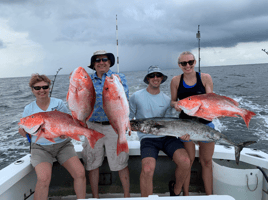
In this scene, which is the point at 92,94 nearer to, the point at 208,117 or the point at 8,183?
the point at 208,117

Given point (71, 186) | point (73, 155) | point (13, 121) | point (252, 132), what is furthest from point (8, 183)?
point (13, 121)

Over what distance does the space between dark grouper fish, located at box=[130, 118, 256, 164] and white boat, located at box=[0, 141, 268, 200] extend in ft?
1.36

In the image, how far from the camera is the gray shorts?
2.66 metres

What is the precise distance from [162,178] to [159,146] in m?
0.93

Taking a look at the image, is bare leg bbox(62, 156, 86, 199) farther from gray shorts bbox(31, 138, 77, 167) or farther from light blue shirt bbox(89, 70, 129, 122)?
light blue shirt bbox(89, 70, 129, 122)

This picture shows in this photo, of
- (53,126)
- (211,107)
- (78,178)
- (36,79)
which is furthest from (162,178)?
(36,79)

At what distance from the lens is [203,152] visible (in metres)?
2.88

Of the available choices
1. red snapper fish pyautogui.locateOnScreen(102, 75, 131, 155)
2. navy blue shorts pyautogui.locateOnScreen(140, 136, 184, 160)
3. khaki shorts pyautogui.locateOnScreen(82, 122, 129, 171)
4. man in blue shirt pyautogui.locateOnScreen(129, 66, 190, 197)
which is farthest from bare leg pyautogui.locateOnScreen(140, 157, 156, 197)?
red snapper fish pyautogui.locateOnScreen(102, 75, 131, 155)

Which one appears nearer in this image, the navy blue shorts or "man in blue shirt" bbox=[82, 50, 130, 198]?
the navy blue shorts

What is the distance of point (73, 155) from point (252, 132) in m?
8.48

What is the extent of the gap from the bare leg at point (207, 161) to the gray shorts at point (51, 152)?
1925mm

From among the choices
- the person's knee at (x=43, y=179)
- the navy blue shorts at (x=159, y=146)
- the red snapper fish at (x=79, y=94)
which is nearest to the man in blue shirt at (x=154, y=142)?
the navy blue shorts at (x=159, y=146)

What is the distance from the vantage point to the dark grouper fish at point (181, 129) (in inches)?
105

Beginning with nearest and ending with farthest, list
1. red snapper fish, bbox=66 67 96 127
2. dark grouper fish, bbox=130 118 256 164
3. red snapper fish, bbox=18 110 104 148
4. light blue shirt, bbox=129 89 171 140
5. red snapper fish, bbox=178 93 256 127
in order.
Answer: red snapper fish, bbox=66 67 96 127
red snapper fish, bbox=18 110 104 148
red snapper fish, bbox=178 93 256 127
dark grouper fish, bbox=130 118 256 164
light blue shirt, bbox=129 89 171 140
